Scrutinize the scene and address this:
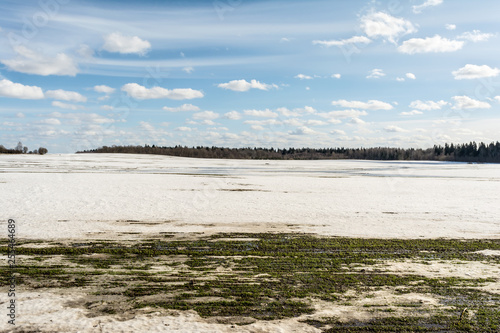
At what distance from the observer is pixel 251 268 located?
32.2 ft

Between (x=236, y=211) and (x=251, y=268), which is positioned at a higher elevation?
(x=236, y=211)

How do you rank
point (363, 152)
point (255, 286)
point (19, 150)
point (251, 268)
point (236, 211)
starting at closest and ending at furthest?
1. point (255, 286)
2. point (251, 268)
3. point (236, 211)
4. point (19, 150)
5. point (363, 152)

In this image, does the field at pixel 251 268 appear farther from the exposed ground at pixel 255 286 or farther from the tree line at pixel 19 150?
the tree line at pixel 19 150

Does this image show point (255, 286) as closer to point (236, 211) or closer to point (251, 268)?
point (251, 268)

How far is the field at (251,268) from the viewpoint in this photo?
701 centimetres

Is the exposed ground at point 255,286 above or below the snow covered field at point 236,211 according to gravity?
below

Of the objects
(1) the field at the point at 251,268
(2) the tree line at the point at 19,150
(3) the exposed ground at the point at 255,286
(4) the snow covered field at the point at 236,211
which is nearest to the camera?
(3) the exposed ground at the point at 255,286

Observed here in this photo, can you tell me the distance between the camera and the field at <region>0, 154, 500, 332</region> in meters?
7.01

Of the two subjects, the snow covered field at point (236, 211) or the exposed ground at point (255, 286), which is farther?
the snow covered field at point (236, 211)

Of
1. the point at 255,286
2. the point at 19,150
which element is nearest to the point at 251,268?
the point at 255,286

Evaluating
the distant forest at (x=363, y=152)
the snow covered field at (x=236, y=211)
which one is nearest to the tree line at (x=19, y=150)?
the distant forest at (x=363, y=152)

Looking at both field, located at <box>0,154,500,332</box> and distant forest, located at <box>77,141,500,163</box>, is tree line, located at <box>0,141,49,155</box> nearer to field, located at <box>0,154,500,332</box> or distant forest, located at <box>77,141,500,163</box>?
distant forest, located at <box>77,141,500,163</box>

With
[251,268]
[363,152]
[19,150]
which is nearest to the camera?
[251,268]

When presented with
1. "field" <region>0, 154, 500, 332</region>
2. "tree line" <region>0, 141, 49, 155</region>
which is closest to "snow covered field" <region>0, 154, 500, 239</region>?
"field" <region>0, 154, 500, 332</region>
